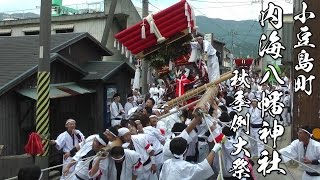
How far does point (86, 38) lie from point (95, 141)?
9759 millimetres

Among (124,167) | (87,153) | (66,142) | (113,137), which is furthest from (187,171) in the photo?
(66,142)

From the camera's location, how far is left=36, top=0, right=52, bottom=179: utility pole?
958 centimetres

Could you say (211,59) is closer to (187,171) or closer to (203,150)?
(203,150)

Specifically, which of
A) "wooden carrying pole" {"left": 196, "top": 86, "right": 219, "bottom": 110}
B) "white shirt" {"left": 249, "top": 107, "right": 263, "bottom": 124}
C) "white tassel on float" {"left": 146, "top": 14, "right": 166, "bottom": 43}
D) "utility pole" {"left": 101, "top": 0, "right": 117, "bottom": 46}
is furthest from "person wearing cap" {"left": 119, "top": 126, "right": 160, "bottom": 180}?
"utility pole" {"left": 101, "top": 0, "right": 117, "bottom": 46}

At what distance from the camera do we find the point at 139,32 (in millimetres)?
8555

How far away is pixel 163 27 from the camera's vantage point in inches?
331

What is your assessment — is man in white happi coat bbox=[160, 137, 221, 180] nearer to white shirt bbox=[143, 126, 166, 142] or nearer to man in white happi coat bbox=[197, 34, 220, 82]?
white shirt bbox=[143, 126, 166, 142]

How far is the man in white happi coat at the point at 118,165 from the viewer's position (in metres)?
5.68

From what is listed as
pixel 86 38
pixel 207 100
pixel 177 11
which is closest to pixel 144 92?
pixel 86 38

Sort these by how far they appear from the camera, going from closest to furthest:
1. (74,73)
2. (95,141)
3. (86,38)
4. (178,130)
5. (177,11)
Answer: (95,141)
(178,130)
(177,11)
(74,73)
(86,38)

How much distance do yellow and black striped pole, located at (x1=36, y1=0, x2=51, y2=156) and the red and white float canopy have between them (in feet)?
7.03

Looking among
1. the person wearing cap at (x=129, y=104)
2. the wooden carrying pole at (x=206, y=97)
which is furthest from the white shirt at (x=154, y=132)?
the person wearing cap at (x=129, y=104)

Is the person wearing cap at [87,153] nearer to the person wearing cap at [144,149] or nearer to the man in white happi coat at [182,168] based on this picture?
the person wearing cap at [144,149]

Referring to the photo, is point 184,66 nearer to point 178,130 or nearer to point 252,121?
point 178,130
